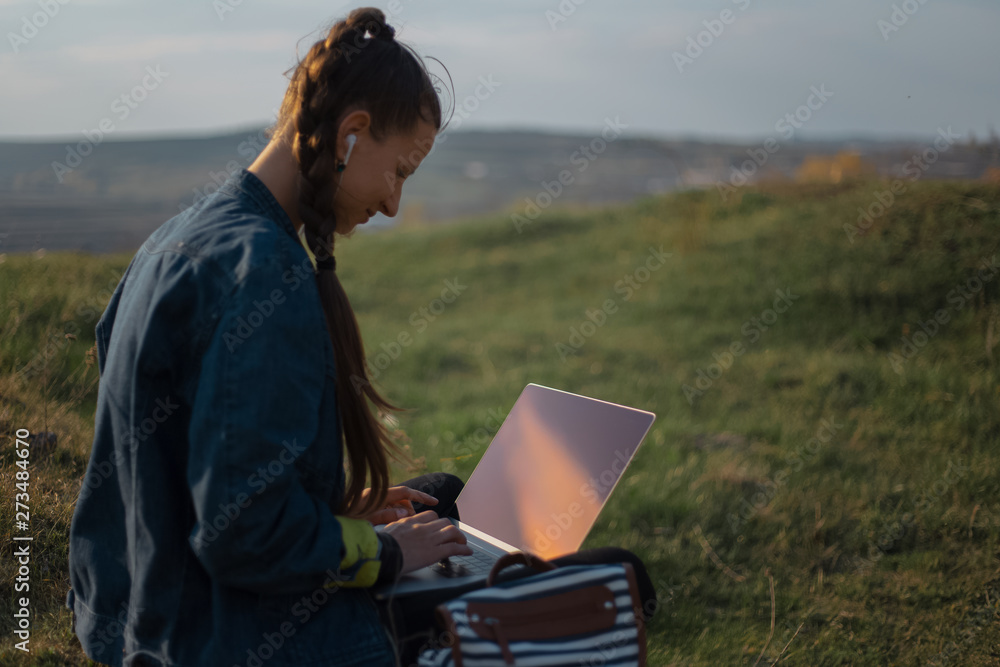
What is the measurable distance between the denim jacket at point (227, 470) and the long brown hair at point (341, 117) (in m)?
0.08

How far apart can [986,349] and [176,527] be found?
6.33m

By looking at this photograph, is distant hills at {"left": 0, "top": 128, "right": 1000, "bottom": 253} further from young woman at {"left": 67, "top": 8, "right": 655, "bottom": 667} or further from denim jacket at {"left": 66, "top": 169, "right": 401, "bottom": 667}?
denim jacket at {"left": 66, "top": 169, "right": 401, "bottom": 667}

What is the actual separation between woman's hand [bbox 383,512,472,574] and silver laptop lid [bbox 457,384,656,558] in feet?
1.23

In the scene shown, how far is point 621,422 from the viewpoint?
2.10m

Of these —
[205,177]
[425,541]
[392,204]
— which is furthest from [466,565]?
[205,177]

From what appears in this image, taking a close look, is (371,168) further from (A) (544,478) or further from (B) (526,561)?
(A) (544,478)

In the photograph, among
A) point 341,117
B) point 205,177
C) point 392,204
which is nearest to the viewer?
point 341,117

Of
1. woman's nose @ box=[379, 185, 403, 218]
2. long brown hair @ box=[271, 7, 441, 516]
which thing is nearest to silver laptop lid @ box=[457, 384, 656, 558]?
long brown hair @ box=[271, 7, 441, 516]

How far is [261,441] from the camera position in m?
1.34

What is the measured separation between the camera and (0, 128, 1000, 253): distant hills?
5.02 metres

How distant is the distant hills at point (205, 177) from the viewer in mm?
5023

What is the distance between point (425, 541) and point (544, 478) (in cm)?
60

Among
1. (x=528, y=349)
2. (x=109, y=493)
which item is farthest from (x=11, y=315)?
(x=528, y=349)

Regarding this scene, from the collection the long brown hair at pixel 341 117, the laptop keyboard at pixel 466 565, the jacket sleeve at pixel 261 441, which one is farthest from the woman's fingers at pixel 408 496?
the jacket sleeve at pixel 261 441
